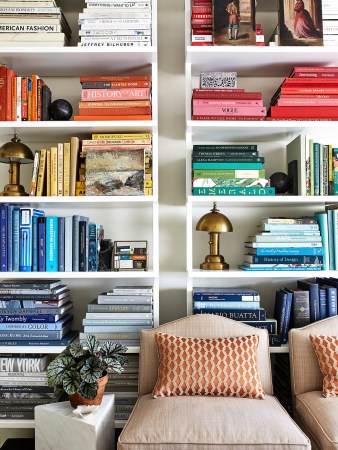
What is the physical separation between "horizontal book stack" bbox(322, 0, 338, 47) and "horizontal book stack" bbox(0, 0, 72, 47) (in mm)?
1291

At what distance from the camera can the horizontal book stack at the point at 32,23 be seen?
6.82ft

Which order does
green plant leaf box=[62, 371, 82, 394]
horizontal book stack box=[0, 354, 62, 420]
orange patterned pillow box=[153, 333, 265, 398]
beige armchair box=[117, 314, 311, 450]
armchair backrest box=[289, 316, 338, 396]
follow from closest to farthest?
1. beige armchair box=[117, 314, 311, 450]
2. green plant leaf box=[62, 371, 82, 394]
3. orange patterned pillow box=[153, 333, 265, 398]
4. armchair backrest box=[289, 316, 338, 396]
5. horizontal book stack box=[0, 354, 62, 420]

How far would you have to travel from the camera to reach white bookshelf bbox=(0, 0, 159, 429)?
205 cm

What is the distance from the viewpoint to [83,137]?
2291mm

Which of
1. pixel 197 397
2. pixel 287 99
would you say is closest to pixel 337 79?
pixel 287 99

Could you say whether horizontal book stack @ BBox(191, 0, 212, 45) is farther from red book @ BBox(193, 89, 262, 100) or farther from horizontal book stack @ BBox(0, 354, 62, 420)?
horizontal book stack @ BBox(0, 354, 62, 420)

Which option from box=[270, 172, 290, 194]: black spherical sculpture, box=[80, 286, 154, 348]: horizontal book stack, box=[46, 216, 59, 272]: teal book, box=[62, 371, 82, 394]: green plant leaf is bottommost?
box=[62, 371, 82, 394]: green plant leaf

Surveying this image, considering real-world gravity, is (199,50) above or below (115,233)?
above

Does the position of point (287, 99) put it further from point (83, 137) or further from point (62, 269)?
point (62, 269)

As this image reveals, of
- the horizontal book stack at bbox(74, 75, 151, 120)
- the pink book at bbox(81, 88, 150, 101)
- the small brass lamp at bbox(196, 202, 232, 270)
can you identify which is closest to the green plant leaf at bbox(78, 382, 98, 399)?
the small brass lamp at bbox(196, 202, 232, 270)

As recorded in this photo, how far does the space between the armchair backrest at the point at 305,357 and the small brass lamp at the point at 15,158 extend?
1512mm

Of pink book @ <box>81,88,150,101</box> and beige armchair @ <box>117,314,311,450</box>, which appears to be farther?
pink book @ <box>81,88,150,101</box>

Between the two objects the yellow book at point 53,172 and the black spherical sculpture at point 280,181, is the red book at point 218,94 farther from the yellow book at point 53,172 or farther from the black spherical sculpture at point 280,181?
the yellow book at point 53,172

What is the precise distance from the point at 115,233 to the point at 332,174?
1183 millimetres
